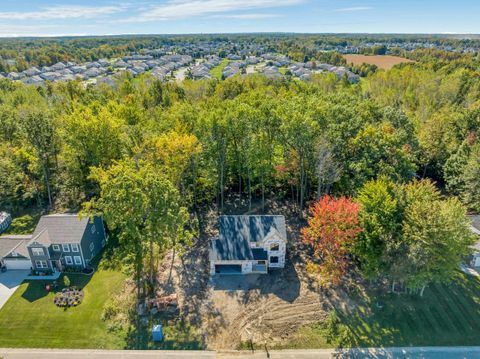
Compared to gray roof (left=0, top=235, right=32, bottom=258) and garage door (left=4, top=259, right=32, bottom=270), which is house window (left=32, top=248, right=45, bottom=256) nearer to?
gray roof (left=0, top=235, right=32, bottom=258)

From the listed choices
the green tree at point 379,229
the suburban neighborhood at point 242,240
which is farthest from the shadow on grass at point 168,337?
the green tree at point 379,229

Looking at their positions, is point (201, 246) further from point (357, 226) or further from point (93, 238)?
point (357, 226)

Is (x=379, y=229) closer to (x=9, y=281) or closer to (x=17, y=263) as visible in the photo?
(x=9, y=281)

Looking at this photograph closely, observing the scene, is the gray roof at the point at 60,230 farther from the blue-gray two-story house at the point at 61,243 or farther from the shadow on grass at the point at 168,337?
the shadow on grass at the point at 168,337

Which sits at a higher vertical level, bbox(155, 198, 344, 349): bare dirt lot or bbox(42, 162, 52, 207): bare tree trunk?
bbox(42, 162, 52, 207): bare tree trunk

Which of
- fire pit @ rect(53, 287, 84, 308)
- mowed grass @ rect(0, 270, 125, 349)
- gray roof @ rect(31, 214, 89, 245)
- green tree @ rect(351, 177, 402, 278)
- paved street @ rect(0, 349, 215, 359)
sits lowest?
paved street @ rect(0, 349, 215, 359)

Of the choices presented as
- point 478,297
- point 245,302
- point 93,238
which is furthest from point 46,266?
point 478,297

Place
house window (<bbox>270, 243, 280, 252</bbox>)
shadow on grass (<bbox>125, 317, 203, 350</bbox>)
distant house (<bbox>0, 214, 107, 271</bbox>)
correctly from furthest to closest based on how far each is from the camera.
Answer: house window (<bbox>270, 243, 280, 252</bbox>), distant house (<bbox>0, 214, 107, 271</bbox>), shadow on grass (<bbox>125, 317, 203, 350</bbox>)

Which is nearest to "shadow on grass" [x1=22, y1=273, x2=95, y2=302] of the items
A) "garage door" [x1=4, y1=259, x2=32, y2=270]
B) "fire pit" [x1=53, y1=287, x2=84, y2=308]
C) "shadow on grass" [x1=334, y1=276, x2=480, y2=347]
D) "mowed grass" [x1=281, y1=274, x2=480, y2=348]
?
"fire pit" [x1=53, y1=287, x2=84, y2=308]
